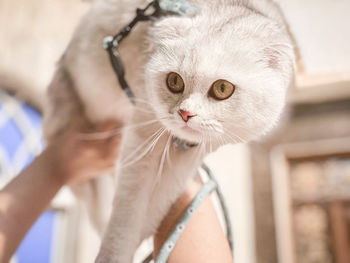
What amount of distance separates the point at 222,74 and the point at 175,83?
6cm

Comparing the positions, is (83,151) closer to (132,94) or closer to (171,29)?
(132,94)

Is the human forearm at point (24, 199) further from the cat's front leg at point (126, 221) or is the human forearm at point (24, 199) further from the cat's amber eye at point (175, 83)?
the cat's amber eye at point (175, 83)

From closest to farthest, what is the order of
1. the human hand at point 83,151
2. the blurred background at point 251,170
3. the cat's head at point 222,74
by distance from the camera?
the cat's head at point 222,74 → the human hand at point 83,151 → the blurred background at point 251,170

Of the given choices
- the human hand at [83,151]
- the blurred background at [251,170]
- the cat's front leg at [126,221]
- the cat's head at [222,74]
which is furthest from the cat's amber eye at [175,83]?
the blurred background at [251,170]

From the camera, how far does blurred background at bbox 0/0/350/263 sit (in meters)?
1.05

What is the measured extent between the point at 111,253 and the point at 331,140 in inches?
51.2

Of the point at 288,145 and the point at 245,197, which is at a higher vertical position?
the point at 288,145

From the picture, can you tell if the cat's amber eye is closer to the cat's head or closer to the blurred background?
the cat's head

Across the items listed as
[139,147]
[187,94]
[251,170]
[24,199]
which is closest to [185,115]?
[187,94]

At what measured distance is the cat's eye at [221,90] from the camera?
1.08 feet

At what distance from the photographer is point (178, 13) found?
1.23 ft

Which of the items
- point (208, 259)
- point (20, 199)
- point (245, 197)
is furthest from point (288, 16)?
point (245, 197)

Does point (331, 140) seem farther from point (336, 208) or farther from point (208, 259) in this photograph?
point (208, 259)

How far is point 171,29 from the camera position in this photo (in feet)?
1.20
